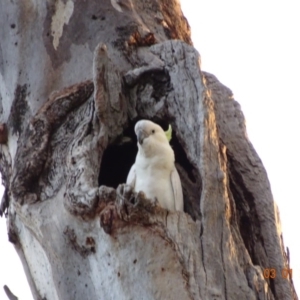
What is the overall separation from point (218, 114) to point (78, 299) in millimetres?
1137

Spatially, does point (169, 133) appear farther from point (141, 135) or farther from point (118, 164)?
point (118, 164)

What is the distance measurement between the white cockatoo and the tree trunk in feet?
0.21

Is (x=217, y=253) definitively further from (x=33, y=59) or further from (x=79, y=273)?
(x=33, y=59)

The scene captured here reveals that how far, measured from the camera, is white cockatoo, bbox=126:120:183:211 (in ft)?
10.9

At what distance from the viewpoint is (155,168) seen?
354cm

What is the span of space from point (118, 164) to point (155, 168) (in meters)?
0.28

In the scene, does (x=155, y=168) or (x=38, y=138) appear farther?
(x=155, y=168)

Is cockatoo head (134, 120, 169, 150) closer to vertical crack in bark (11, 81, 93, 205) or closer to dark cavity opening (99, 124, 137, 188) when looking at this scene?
dark cavity opening (99, 124, 137, 188)
